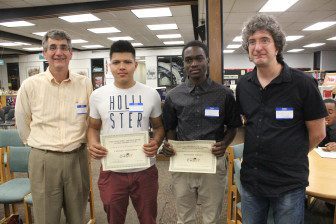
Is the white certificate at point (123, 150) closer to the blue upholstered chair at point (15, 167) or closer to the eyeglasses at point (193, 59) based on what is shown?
the eyeglasses at point (193, 59)

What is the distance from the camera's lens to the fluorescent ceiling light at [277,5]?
6.75m

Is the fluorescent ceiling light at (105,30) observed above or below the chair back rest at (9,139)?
above

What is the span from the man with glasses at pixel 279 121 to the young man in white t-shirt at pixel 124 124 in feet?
2.39

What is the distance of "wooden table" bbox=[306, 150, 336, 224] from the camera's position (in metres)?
1.85

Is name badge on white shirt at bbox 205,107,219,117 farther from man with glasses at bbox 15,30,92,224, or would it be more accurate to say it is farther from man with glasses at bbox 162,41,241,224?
man with glasses at bbox 15,30,92,224

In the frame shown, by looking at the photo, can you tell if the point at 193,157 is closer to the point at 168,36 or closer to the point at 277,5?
the point at 277,5

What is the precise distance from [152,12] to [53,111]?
6.42 m

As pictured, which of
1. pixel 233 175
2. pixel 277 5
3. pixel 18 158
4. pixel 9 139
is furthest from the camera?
pixel 277 5

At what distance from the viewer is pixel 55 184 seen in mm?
2113

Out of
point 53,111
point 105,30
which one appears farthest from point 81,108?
point 105,30

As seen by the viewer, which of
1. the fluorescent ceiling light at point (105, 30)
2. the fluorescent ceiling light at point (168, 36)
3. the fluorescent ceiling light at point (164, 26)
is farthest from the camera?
the fluorescent ceiling light at point (168, 36)

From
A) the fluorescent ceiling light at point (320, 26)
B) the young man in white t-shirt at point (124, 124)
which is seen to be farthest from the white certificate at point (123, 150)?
the fluorescent ceiling light at point (320, 26)

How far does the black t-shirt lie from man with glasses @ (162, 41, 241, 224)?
12.3 inches

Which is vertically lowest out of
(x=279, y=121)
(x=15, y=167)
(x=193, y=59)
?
(x=15, y=167)
